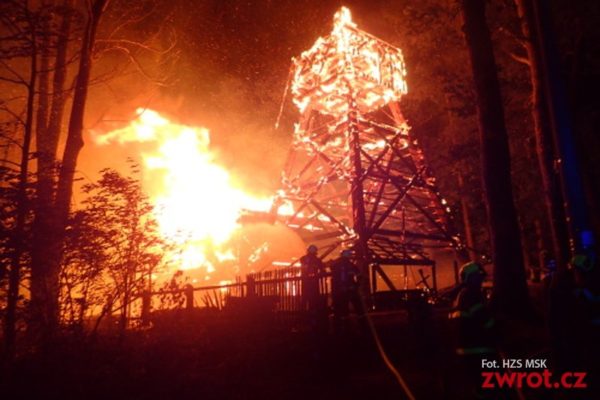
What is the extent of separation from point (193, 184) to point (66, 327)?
16769 millimetres

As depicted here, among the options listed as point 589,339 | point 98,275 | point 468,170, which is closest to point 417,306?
point 589,339

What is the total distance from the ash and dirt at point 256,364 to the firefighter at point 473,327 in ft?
6.44

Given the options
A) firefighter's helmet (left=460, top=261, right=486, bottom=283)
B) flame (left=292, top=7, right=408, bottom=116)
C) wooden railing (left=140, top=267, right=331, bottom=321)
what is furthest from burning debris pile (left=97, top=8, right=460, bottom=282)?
firefighter's helmet (left=460, top=261, right=486, bottom=283)

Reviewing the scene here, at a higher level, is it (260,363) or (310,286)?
(310,286)

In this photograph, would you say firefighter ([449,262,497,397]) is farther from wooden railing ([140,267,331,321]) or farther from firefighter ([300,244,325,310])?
firefighter ([300,244,325,310])

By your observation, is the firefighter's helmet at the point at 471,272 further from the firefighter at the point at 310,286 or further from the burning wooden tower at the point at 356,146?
the burning wooden tower at the point at 356,146

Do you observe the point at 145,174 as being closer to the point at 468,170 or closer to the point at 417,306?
the point at 468,170

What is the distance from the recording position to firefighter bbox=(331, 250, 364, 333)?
930cm

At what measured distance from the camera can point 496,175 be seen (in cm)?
1072

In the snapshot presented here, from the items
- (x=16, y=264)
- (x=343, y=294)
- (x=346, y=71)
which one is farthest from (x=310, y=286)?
(x=346, y=71)

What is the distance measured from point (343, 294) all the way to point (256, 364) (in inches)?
101

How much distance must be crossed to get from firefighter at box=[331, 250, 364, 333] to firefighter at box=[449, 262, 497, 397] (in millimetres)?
4437

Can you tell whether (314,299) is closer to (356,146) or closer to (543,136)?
(356,146)

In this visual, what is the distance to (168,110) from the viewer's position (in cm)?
2945
